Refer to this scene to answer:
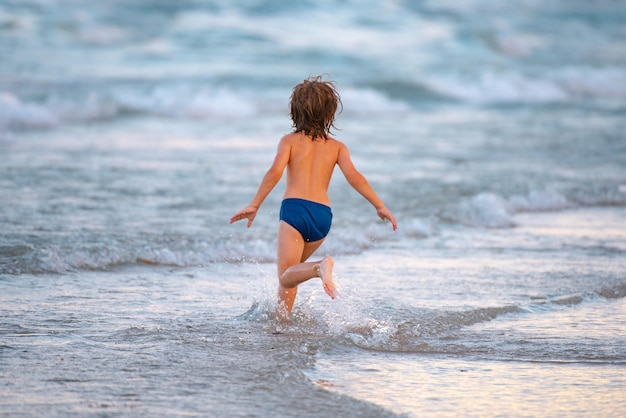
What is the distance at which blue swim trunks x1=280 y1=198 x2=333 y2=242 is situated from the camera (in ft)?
16.8

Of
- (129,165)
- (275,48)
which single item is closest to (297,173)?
(129,165)

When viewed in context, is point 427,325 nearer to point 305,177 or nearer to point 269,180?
point 305,177

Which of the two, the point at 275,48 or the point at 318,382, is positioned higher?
the point at 275,48

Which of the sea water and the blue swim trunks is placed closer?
the sea water

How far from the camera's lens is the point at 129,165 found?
11352mm

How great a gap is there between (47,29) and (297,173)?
72.2 ft

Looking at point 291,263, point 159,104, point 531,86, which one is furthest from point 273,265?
point 531,86

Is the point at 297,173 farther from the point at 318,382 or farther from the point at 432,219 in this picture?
the point at 432,219

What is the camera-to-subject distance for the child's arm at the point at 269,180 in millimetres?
4949

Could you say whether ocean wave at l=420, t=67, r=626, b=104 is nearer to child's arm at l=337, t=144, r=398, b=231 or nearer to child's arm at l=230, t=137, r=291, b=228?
child's arm at l=337, t=144, r=398, b=231

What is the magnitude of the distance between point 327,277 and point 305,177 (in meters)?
0.71

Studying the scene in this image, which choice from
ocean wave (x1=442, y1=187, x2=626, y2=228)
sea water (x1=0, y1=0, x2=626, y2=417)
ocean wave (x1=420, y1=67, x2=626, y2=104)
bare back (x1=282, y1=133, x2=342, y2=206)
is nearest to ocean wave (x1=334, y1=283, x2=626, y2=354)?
sea water (x1=0, y1=0, x2=626, y2=417)

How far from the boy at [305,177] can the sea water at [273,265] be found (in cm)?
38

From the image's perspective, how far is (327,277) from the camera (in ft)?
15.4
